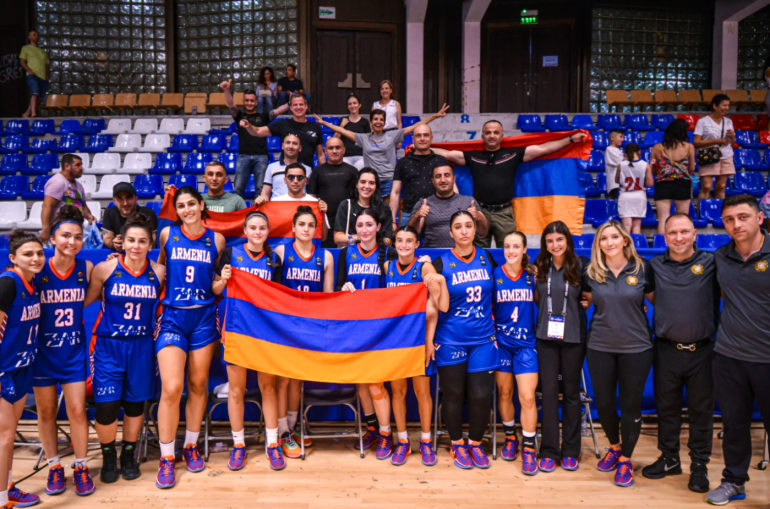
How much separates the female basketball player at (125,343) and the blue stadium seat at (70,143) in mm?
7280

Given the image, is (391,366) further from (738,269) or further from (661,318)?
(738,269)

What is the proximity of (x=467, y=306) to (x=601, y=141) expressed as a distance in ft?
23.6

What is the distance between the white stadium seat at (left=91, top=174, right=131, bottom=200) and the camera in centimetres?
824

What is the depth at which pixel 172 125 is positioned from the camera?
10.3 metres

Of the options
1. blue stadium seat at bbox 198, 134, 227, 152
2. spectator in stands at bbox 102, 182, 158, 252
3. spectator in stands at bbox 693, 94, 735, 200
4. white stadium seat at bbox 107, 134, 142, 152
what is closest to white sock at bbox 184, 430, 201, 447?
spectator in stands at bbox 102, 182, 158, 252

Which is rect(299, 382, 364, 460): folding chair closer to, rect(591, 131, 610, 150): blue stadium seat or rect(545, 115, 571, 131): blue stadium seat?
rect(591, 131, 610, 150): blue stadium seat

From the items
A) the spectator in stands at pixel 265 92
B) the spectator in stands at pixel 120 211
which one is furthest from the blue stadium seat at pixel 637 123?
the spectator in stands at pixel 120 211

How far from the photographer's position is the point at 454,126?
10.2 metres

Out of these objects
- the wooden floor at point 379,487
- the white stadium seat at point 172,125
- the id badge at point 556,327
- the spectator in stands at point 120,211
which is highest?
the white stadium seat at point 172,125

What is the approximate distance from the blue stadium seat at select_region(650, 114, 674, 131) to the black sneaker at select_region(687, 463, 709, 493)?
27.8 feet

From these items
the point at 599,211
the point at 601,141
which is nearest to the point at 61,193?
the point at 599,211

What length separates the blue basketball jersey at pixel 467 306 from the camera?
3.69 m

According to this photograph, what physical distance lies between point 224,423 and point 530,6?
38.8ft

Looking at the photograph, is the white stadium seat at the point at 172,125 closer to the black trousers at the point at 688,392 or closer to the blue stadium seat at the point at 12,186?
the blue stadium seat at the point at 12,186
